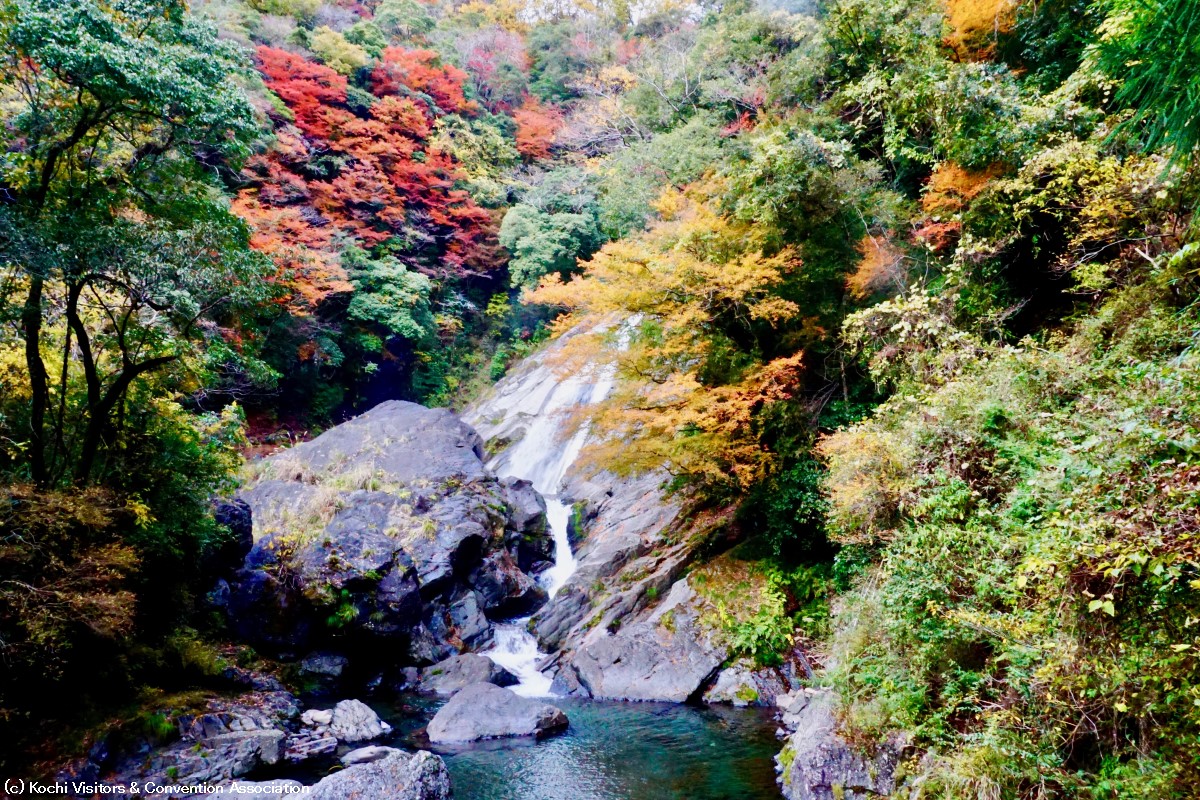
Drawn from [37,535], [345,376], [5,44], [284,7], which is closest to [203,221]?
[5,44]

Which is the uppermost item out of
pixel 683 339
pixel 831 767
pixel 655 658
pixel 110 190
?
pixel 110 190

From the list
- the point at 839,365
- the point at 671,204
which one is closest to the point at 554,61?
the point at 671,204

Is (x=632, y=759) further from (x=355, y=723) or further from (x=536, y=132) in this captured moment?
(x=536, y=132)

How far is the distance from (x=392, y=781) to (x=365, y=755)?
189 centimetres

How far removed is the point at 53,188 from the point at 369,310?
13.4m

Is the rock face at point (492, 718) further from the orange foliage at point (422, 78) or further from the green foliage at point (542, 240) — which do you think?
the orange foliage at point (422, 78)

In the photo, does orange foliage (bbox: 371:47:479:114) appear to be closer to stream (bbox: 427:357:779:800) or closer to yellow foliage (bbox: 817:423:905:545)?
stream (bbox: 427:357:779:800)

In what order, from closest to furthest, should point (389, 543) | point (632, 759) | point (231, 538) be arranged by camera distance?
1. point (632, 759)
2. point (231, 538)
3. point (389, 543)

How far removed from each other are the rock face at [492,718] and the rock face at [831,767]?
378cm

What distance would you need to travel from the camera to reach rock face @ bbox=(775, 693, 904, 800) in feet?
18.5

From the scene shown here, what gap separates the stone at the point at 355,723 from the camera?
896 centimetres

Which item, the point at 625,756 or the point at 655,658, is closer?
the point at 625,756

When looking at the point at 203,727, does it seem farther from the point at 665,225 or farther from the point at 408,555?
the point at 665,225

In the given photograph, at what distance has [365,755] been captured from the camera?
26.3ft
